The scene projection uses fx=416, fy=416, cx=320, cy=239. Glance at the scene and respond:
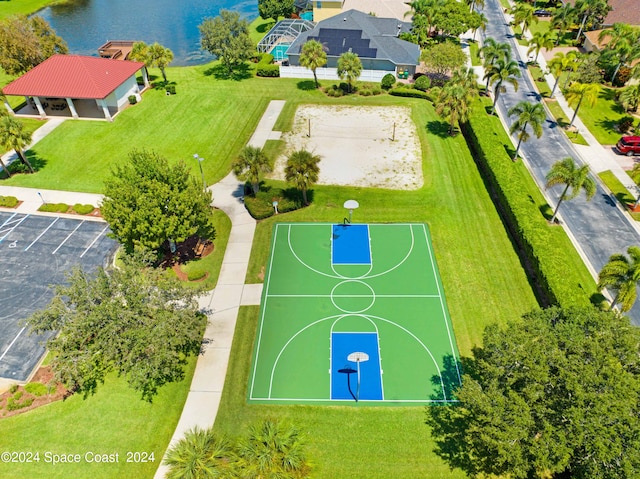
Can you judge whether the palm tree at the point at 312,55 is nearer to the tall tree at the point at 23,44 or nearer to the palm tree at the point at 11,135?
the palm tree at the point at 11,135

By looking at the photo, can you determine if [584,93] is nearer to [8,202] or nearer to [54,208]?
[54,208]

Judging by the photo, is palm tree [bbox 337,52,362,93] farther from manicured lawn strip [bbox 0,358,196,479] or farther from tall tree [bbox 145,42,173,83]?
manicured lawn strip [bbox 0,358,196,479]

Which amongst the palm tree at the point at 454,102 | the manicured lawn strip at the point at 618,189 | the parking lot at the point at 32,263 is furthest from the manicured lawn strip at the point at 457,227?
the parking lot at the point at 32,263

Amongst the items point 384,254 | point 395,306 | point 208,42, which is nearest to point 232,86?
point 208,42

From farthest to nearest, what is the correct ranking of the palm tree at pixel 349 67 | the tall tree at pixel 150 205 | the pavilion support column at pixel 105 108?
the palm tree at pixel 349 67 → the pavilion support column at pixel 105 108 → the tall tree at pixel 150 205

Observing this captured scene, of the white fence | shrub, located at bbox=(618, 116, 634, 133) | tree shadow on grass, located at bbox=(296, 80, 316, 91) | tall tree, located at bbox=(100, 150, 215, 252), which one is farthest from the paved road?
tall tree, located at bbox=(100, 150, 215, 252)

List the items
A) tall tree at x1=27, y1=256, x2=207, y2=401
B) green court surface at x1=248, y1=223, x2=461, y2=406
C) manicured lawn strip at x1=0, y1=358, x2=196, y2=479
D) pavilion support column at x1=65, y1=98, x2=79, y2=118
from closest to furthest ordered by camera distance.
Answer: manicured lawn strip at x1=0, y1=358, x2=196, y2=479 → tall tree at x1=27, y1=256, x2=207, y2=401 → green court surface at x1=248, y1=223, x2=461, y2=406 → pavilion support column at x1=65, y1=98, x2=79, y2=118
